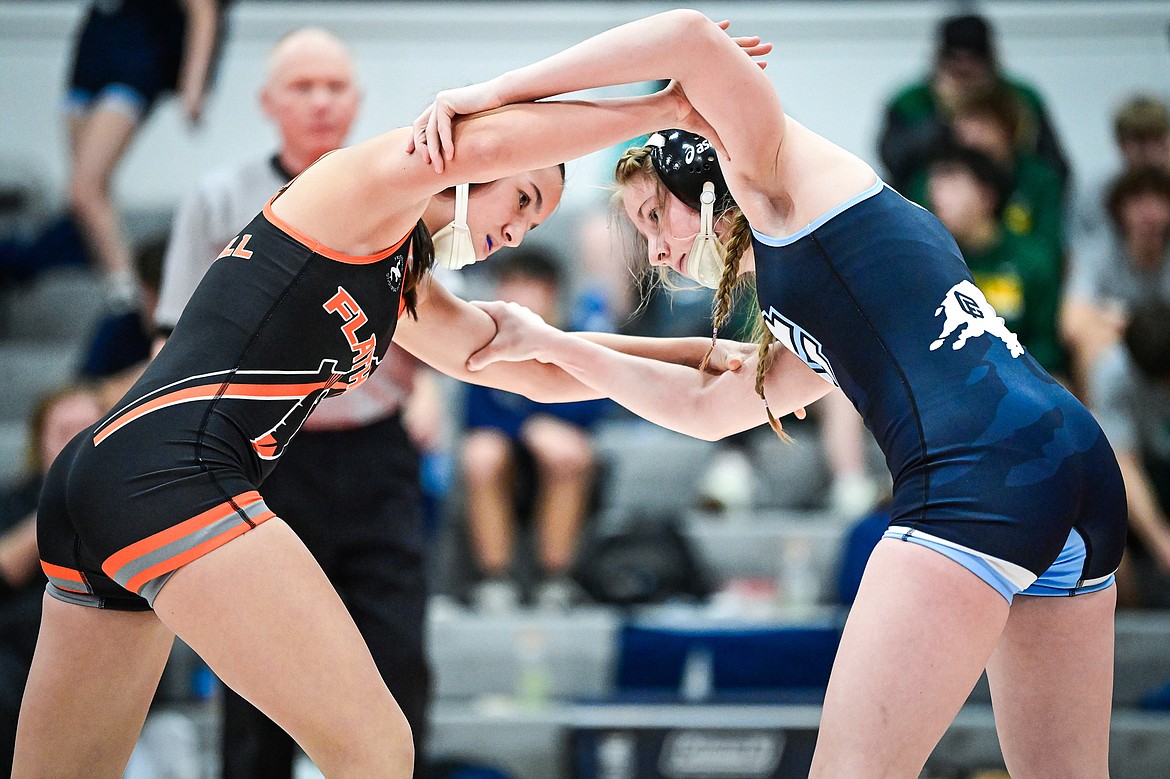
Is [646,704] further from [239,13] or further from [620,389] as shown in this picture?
[239,13]

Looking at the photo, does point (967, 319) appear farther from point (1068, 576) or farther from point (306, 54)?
point (306, 54)

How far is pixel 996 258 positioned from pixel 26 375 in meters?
4.58

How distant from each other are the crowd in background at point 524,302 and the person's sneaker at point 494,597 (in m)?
0.01

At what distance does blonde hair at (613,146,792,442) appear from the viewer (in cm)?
268

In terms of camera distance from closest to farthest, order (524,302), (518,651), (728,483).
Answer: (518,651), (728,483), (524,302)

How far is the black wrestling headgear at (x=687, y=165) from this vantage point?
268 cm

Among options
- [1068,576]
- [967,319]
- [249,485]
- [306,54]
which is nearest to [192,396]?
[249,485]

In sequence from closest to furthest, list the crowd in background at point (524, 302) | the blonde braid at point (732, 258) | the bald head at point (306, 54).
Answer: the blonde braid at point (732, 258) < the crowd in background at point (524, 302) < the bald head at point (306, 54)

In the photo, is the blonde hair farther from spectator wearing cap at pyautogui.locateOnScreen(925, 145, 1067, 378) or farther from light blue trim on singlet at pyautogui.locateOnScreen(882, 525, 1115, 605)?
spectator wearing cap at pyautogui.locateOnScreen(925, 145, 1067, 378)

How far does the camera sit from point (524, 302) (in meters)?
5.92

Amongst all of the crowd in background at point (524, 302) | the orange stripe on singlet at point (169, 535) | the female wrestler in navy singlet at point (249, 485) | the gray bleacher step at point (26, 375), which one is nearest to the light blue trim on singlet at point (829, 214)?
the female wrestler in navy singlet at point (249, 485)

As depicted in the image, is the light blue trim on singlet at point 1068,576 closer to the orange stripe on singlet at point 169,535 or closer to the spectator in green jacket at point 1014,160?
the orange stripe on singlet at point 169,535

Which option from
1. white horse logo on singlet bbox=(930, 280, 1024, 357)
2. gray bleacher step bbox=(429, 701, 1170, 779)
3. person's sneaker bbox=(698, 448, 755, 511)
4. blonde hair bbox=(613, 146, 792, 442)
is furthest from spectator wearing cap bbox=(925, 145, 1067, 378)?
white horse logo on singlet bbox=(930, 280, 1024, 357)

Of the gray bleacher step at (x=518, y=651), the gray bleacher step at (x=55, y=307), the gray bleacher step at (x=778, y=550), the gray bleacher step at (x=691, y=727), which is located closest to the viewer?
the gray bleacher step at (x=691, y=727)
